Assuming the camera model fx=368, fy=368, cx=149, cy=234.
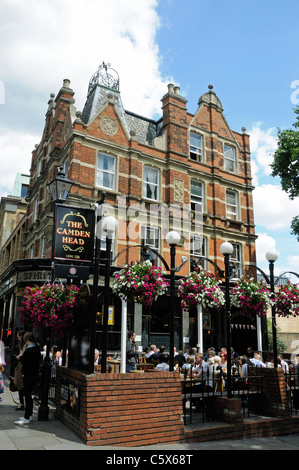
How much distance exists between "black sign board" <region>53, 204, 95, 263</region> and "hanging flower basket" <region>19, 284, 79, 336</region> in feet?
2.48

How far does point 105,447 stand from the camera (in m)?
6.20

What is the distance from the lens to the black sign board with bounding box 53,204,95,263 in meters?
8.40

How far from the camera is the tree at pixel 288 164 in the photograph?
20797 mm

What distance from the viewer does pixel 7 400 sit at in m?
10.6

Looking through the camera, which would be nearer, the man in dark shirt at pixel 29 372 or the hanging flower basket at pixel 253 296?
the man in dark shirt at pixel 29 372

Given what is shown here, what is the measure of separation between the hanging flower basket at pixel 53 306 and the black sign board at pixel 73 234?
0.76 meters

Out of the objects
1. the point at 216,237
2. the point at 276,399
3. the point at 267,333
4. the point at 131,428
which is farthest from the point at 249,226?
the point at 131,428

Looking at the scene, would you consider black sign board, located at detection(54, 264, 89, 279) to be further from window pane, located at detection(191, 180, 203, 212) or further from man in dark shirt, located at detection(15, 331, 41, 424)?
window pane, located at detection(191, 180, 203, 212)

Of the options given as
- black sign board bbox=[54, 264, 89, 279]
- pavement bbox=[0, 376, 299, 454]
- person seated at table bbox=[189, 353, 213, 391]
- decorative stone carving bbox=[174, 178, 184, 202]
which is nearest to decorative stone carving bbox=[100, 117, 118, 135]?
decorative stone carving bbox=[174, 178, 184, 202]

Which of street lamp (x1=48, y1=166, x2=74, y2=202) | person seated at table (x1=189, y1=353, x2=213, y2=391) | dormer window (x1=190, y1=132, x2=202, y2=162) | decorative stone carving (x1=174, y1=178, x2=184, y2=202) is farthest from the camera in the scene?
dormer window (x1=190, y1=132, x2=202, y2=162)

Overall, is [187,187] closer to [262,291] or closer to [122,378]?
[262,291]

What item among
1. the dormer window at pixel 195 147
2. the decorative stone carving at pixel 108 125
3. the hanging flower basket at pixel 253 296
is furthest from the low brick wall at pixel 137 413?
the dormer window at pixel 195 147

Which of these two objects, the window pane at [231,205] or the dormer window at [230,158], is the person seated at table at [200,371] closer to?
the window pane at [231,205]

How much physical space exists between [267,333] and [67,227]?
18332mm
